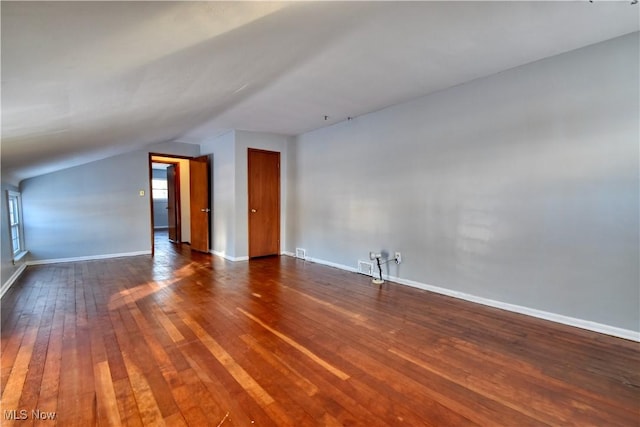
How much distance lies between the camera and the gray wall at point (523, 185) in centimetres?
257

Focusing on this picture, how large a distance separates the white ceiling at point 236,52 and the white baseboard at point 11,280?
1.45 meters

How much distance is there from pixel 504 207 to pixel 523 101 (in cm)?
106

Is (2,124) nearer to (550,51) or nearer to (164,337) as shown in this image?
(164,337)

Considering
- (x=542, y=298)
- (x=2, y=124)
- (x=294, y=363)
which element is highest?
(x=2, y=124)

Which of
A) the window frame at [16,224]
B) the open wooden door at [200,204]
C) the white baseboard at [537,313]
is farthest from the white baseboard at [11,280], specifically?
the white baseboard at [537,313]

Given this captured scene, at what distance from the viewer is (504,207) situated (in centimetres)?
319

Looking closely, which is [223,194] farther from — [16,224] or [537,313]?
[537,313]

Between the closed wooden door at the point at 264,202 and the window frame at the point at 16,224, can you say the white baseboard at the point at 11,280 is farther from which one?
the closed wooden door at the point at 264,202

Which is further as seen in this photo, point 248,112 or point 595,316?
point 248,112

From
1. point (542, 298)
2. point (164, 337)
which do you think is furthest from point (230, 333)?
point (542, 298)

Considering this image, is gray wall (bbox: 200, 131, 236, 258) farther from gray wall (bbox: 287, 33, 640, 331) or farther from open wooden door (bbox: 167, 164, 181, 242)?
gray wall (bbox: 287, 33, 640, 331)

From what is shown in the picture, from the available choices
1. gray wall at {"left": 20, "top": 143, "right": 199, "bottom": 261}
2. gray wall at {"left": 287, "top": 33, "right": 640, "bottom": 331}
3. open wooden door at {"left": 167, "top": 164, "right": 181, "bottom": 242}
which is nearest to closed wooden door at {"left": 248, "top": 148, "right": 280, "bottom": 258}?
gray wall at {"left": 20, "top": 143, "right": 199, "bottom": 261}

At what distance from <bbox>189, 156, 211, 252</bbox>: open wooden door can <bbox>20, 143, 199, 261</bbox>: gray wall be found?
21.8 inches

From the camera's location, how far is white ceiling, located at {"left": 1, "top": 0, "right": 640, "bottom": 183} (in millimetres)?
1173
